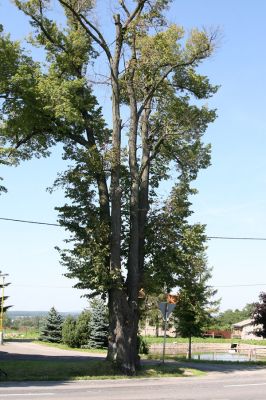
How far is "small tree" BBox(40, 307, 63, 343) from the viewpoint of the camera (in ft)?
151

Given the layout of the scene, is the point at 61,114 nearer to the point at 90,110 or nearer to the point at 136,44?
the point at 90,110

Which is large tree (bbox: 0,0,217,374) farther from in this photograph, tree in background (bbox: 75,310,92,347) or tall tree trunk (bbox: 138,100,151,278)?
tree in background (bbox: 75,310,92,347)

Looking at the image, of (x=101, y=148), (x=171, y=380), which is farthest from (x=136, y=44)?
(x=171, y=380)

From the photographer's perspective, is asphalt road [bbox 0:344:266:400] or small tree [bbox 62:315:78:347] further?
small tree [bbox 62:315:78:347]

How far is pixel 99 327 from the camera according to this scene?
4006 cm

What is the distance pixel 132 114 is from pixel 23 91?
4.98 metres

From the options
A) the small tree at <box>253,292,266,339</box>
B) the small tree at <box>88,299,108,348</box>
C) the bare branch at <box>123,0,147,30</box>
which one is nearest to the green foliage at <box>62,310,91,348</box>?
the small tree at <box>88,299,108,348</box>

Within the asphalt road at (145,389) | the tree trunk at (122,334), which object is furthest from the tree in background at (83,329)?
the asphalt road at (145,389)

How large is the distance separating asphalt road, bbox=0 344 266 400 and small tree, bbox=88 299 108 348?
2025 centimetres

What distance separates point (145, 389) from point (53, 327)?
3170cm

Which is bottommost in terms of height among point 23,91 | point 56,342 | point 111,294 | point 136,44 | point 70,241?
point 56,342

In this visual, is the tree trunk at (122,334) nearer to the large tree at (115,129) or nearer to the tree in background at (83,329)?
the large tree at (115,129)

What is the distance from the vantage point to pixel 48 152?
25.2m

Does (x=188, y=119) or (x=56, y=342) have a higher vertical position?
(x=188, y=119)
